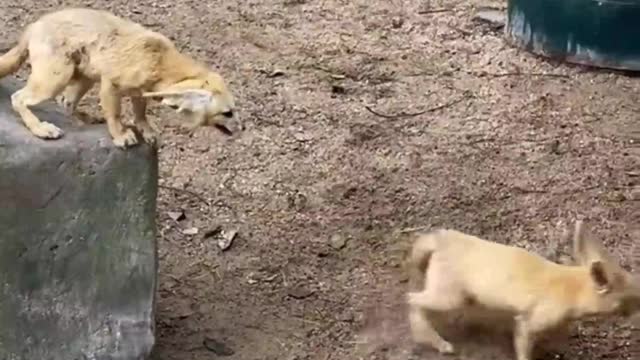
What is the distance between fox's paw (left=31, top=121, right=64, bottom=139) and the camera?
9.94ft

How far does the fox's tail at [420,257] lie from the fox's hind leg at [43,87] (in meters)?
1.01

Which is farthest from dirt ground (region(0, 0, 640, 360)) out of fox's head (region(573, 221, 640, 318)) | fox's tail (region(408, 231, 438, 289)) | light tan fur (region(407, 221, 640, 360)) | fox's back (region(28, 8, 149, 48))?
fox's back (region(28, 8, 149, 48))

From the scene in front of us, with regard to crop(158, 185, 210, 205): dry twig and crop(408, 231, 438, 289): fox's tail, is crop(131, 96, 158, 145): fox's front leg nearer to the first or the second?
crop(408, 231, 438, 289): fox's tail

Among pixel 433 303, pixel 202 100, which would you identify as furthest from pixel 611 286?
pixel 202 100

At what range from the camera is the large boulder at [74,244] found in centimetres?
303

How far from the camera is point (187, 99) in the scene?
299cm

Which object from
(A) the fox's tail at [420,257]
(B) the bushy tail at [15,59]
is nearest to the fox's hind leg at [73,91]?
(B) the bushy tail at [15,59]

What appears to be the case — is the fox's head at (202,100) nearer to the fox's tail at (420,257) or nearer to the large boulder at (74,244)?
the large boulder at (74,244)

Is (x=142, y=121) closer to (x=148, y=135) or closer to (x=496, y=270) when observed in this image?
(x=148, y=135)

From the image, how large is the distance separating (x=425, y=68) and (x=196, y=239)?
1.73 metres

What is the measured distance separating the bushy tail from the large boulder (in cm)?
7

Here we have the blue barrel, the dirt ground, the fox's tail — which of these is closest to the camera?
the fox's tail

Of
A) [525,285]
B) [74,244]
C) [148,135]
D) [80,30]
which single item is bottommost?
[525,285]

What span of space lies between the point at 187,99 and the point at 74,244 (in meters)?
0.45
